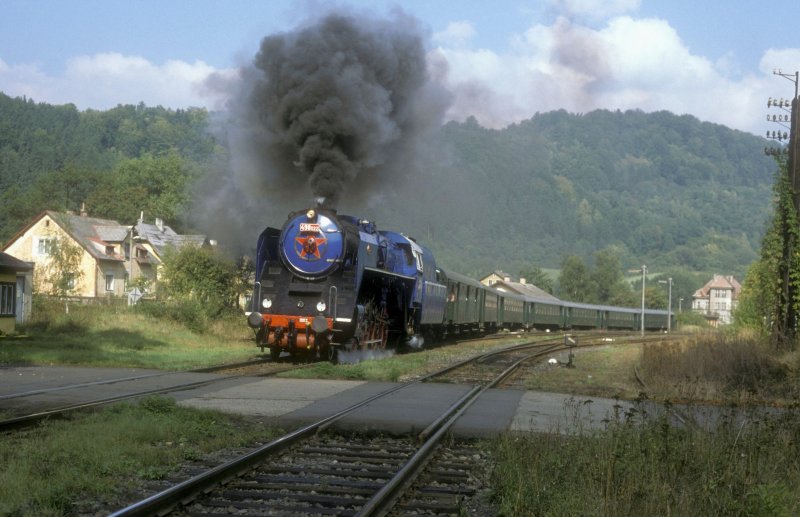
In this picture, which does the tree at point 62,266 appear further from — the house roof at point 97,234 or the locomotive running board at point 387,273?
the locomotive running board at point 387,273

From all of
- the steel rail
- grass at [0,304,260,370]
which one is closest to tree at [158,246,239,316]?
grass at [0,304,260,370]

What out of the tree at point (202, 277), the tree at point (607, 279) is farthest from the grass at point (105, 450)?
the tree at point (607, 279)

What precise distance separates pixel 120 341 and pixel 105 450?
64.4 ft

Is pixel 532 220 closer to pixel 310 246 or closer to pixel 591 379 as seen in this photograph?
pixel 591 379

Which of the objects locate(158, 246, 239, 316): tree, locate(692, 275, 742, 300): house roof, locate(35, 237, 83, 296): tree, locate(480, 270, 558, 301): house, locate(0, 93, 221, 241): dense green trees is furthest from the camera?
locate(692, 275, 742, 300): house roof

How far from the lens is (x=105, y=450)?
8.53 m

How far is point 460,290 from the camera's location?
37.6 metres

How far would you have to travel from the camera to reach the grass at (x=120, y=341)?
70.7 ft

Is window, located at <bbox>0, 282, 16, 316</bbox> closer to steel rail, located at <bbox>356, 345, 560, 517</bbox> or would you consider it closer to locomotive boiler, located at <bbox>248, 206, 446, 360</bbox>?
locomotive boiler, located at <bbox>248, 206, 446, 360</bbox>

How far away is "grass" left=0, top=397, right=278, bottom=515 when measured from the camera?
6.71 meters

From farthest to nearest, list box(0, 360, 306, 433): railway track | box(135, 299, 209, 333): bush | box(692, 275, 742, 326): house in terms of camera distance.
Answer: box(692, 275, 742, 326): house
box(135, 299, 209, 333): bush
box(0, 360, 306, 433): railway track

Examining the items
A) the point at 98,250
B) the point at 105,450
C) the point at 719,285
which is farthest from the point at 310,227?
the point at 719,285

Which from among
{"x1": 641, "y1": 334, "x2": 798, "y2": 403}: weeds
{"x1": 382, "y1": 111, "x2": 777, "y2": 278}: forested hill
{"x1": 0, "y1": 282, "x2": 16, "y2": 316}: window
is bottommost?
{"x1": 641, "y1": 334, "x2": 798, "y2": 403}: weeds

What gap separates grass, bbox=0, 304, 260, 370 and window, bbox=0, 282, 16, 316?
0.99 m
